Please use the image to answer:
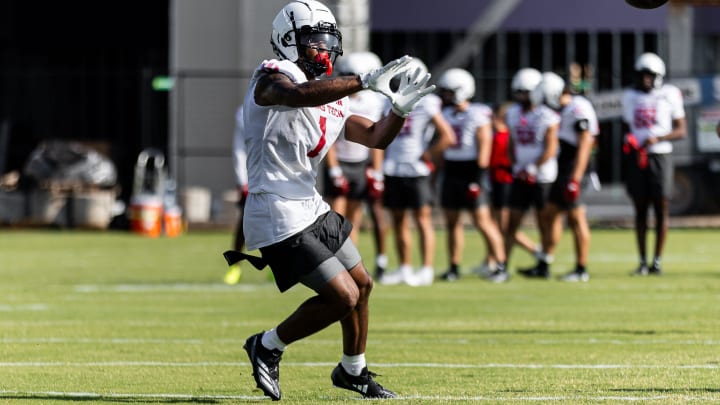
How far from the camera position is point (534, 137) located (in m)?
16.4

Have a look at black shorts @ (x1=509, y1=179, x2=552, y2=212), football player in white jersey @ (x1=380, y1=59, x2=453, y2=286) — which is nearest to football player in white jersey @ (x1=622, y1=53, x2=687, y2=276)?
black shorts @ (x1=509, y1=179, x2=552, y2=212)

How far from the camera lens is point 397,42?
30547 millimetres

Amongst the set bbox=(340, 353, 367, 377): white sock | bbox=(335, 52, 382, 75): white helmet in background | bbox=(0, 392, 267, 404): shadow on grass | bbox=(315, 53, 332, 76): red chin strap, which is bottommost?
bbox=(0, 392, 267, 404): shadow on grass

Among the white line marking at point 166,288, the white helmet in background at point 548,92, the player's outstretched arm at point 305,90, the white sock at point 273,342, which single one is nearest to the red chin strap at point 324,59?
the player's outstretched arm at point 305,90

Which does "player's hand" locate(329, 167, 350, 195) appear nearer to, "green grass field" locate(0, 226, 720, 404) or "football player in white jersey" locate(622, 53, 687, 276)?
"green grass field" locate(0, 226, 720, 404)

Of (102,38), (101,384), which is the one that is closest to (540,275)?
(101,384)

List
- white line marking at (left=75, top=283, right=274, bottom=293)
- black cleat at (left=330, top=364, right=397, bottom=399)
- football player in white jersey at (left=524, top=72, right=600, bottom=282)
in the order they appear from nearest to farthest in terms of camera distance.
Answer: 1. black cleat at (left=330, top=364, right=397, bottom=399)
2. white line marking at (left=75, top=283, right=274, bottom=293)
3. football player in white jersey at (left=524, top=72, right=600, bottom=282)

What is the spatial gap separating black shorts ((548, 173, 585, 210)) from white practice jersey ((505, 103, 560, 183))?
0.52ft

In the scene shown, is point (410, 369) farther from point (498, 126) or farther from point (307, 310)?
point (498, 126)

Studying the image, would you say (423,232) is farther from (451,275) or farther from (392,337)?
(392,337)

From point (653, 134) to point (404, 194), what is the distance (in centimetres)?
297

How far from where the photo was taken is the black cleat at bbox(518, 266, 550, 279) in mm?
16375

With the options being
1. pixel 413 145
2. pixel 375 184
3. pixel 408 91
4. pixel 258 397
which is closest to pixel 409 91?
pixel 408 91

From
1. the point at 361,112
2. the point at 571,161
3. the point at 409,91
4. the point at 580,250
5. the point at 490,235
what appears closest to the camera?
the point at 409,91
